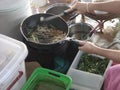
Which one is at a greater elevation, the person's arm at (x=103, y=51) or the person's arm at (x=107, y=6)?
the person's arm at (x=107, y=6)

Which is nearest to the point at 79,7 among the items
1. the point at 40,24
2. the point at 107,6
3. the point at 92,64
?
the point at 107,6

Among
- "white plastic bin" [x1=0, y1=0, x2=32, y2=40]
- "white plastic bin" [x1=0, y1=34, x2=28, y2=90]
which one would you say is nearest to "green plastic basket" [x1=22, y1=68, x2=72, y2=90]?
"white plastic bin" [x1=0, y1=34, x2=28, y2=90]

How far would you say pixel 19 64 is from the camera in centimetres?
114

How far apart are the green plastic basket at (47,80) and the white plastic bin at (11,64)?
9 cm

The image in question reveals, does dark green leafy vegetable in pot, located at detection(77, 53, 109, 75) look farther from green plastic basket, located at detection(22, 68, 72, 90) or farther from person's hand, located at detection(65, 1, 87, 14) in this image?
person's hand, located at detection(65, 1, 87, 14)

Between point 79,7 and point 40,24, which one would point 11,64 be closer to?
point 40,24

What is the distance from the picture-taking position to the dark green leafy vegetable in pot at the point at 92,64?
144 centimetres

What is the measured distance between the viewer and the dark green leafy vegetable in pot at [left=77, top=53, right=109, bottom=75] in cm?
144

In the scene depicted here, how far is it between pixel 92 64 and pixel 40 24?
46 centimetres

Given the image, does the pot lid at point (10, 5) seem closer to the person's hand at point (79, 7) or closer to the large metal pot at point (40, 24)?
the large metal pot at point (40, 24)

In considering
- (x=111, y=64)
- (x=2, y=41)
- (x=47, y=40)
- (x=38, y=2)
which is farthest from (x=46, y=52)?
(x=38, y=2)

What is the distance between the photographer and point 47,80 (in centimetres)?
136

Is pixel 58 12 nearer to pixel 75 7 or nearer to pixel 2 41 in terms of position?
pixel 75 7

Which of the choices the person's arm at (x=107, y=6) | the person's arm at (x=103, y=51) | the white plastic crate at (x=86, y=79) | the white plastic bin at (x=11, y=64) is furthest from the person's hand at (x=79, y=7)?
the white plastic bin at (x=11, y=64)
